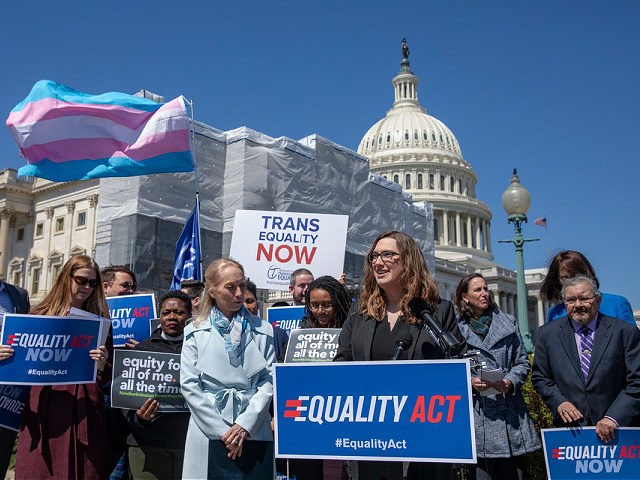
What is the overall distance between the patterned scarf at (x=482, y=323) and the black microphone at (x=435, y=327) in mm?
1716

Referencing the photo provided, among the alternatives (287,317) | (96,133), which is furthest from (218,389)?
(96,133)

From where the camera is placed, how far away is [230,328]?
150 inches

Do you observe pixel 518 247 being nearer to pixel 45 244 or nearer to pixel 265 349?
pixel 265 349

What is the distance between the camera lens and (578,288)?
4258 millimetres

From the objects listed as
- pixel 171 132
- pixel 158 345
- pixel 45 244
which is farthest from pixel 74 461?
pixel 45 244

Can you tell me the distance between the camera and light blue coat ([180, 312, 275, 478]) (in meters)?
3.58

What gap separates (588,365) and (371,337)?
1.67 metres

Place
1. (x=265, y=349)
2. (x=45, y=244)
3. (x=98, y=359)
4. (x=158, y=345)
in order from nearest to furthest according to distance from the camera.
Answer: (x=265, y=349) < (x=98, y=359) < (x=158, y=345) < (x=45, y=244)

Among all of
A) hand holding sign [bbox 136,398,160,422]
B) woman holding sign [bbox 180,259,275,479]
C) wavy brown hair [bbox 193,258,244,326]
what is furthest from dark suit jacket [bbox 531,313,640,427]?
hand holding sign [bbox 136,398,160,422]

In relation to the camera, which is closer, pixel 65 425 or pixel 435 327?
pixel 435 327

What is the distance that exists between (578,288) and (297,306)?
295 cm

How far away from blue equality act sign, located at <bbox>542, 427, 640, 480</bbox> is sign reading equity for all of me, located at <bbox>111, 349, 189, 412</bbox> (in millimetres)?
2268

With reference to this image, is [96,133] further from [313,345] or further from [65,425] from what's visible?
[65,425]

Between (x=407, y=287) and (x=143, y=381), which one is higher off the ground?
(x=407, y=287)
